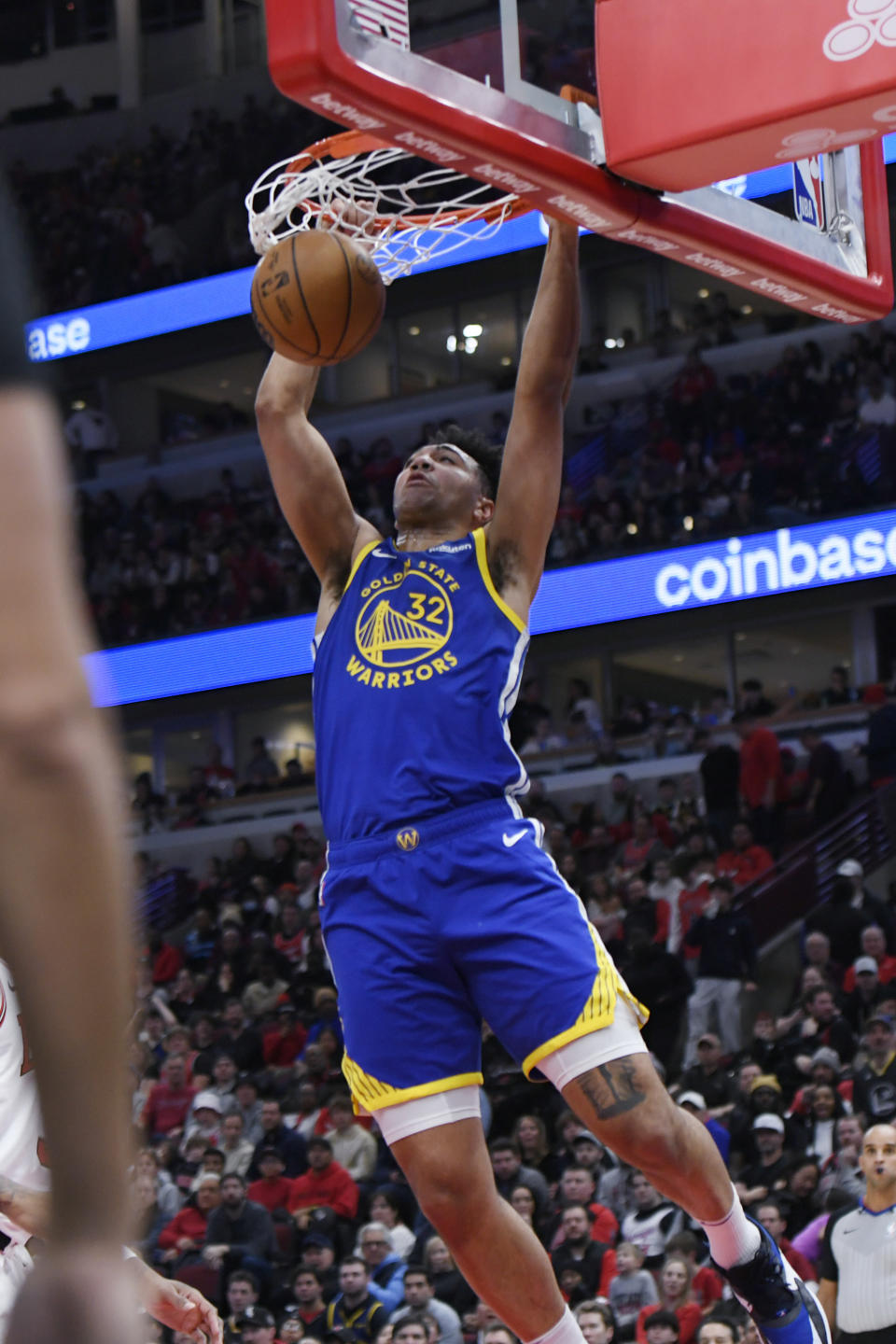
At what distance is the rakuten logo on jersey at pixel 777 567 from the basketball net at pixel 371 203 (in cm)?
1261

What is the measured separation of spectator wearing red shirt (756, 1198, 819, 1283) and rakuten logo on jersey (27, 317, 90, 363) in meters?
17.3

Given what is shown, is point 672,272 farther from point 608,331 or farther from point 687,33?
point 687,33

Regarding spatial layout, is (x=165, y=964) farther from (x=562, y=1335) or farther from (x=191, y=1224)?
(x=562, y=1335)

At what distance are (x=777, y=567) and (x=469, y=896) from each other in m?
14.1

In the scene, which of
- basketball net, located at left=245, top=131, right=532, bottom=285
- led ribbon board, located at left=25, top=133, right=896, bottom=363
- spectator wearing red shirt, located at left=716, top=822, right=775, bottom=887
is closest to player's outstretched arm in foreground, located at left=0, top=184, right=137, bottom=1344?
basketball net, located at left=245, top=131, right=532, bottom=285

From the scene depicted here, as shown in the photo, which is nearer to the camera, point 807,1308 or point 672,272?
point 807,1308

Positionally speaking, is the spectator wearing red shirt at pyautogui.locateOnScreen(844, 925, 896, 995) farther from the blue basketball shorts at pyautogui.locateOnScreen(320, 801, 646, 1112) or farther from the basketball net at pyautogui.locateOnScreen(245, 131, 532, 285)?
the blue basketball shorts at pyautogui.locateOnScreen(320, 801, 646, 1112)

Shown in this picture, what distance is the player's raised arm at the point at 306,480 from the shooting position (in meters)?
4.53

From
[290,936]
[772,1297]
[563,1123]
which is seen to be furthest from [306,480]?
[290,936]

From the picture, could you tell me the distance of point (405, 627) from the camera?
4316mm

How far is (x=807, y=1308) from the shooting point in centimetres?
425

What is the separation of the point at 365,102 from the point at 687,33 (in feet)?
3.47

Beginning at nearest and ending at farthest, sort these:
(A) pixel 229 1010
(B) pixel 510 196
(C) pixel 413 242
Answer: (B) pixel 510 196, (C) pixel 413 242, (A) pixel 229 1010

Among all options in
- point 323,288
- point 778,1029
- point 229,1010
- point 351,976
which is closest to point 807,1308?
point 351,976
